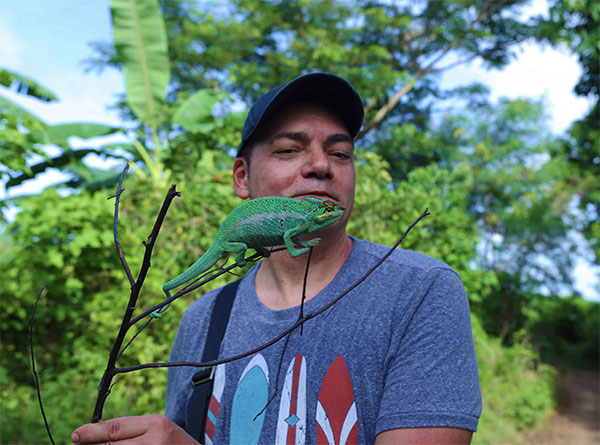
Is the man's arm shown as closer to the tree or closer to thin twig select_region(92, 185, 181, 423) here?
thin twig select_region(92, 185, 181, 423)

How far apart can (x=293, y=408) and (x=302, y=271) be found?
37cm

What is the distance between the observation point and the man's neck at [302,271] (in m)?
1.29

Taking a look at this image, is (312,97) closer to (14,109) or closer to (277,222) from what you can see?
(277,222)

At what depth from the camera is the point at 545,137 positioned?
15.4 metres

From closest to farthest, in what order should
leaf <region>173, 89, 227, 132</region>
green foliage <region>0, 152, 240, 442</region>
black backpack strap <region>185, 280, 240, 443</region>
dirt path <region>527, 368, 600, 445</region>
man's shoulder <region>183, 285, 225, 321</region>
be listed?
black backpack strap <region>185, 280, 240, 443</region> → man's shoulder <region>183, 285, 225, 321</region> → green foliage <region>0, 152, 240, 442</region> → leaf <region>173, 89, 227, 132</region> → dirt path <region>527, 368, 600, 445</region>

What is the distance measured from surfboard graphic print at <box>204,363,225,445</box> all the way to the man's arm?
0.48 meters

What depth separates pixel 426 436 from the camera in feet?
3.27

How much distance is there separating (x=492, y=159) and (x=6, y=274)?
12.6 meters

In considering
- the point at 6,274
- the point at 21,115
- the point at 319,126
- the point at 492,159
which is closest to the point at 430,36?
the point at 492,159

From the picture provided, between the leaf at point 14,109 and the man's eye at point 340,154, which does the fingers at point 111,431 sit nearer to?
the man's eye at point 340,154

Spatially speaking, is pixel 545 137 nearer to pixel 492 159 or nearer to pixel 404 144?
pixel 492 159

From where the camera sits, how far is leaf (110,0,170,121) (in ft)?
21.4

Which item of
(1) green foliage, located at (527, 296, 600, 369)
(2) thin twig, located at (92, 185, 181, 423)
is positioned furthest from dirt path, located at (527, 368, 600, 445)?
(2) thin twig, located at (92, 185, 181, 423)

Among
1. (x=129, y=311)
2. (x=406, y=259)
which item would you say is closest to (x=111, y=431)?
(x=129, y=311)
